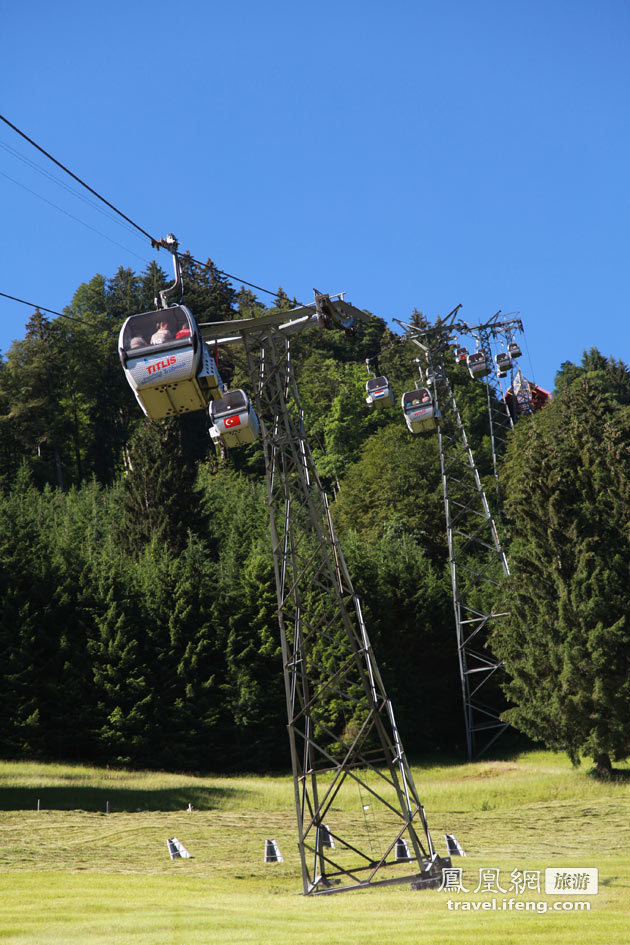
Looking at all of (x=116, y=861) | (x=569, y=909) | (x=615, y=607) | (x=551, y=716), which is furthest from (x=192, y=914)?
(x=615, y=607)

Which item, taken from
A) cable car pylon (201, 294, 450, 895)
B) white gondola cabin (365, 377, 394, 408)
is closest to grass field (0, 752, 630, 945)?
cable car pylon (201, 294, 450, 895)

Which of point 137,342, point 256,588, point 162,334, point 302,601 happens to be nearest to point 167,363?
point 162,334

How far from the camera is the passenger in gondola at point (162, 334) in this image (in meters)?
15.3

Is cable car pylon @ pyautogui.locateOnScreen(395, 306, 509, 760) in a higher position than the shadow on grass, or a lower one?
higher

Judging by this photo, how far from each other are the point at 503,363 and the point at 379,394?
31421 millimetres

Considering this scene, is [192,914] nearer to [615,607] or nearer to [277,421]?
[277,421]

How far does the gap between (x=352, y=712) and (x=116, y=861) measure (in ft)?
89.0

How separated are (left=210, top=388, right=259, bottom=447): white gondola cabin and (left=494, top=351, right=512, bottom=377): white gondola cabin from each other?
44215 millimetres

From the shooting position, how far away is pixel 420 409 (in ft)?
108

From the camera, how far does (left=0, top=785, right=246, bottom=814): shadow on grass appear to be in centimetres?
3328

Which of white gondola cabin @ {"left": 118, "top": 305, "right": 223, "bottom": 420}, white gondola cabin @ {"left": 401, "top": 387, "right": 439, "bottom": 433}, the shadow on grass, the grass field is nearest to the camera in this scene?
the grass field

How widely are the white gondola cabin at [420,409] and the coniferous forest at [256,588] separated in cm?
606

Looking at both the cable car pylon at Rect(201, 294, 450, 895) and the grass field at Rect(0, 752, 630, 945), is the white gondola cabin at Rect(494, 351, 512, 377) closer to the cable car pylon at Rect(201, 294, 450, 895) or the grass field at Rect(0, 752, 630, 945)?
the grass field at Rect(0, 752, 630, 945)

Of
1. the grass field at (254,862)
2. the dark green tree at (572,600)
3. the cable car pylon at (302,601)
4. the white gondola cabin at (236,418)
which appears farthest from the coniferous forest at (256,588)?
the grass field at (254,862)
